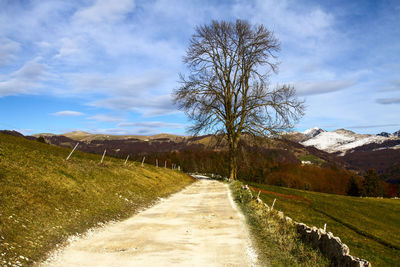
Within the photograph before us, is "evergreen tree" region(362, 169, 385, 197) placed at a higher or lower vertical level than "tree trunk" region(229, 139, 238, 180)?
lower

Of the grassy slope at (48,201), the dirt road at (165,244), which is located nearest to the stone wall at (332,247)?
the dirt road at (165,244)

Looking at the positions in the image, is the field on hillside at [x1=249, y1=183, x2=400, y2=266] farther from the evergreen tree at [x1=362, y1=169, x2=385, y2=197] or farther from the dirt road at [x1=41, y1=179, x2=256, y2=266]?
the evergreen tree at [x1=362, y1=169, x2=385, y2=197]

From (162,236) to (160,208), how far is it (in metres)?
6.62

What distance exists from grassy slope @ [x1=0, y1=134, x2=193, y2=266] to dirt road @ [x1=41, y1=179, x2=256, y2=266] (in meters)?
0.81

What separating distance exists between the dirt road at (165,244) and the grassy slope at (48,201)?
809 millimetres

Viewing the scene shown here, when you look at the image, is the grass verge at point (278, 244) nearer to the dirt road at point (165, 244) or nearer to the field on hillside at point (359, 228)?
the dirt road at point (165, 244)

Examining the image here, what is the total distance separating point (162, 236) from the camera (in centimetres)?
1018

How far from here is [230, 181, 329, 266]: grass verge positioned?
8.17 m

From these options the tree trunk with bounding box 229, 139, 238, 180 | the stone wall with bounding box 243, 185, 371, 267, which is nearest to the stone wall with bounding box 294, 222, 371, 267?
the stone wall with bounding box 243, 185, 371, 267

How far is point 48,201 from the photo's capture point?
38.1ft

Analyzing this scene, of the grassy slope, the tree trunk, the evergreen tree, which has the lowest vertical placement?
the evergreen tree

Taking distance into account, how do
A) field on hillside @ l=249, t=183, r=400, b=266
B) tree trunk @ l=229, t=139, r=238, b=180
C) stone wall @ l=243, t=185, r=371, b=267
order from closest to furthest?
1. stone wall @ l=243, t=185, r=371, b=267
2. field on hillside @ l=249, t=183, r=400, b=266
3. tree trunk @ l=229, t=139, r=238, b=180

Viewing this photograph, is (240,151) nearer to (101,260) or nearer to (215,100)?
(215,100)

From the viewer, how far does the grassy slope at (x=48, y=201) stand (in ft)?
26.4
